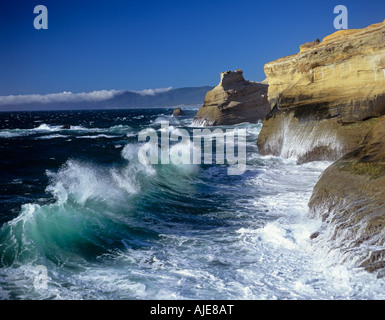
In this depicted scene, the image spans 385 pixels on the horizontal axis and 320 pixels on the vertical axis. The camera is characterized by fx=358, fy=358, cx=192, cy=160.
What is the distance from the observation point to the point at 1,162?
18844 mm

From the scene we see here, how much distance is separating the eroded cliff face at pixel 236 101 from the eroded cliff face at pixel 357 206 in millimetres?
35510

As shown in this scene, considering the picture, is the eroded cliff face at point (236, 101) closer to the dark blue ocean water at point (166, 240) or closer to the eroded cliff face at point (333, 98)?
the eroded cliff face at point (333, 98)

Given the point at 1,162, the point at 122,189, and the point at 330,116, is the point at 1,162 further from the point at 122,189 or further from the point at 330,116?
the point at 330,116

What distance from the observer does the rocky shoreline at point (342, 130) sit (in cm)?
641

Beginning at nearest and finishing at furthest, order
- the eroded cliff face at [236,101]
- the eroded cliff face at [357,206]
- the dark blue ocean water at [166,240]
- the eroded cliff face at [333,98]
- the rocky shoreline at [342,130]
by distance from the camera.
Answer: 1. the dark blue ocean water at [166,240]
2. the eroded cliff face at [357,206]
3. the rocky shoreline at [342,130]
4. the eroded cliff face at [333,98]
5. the eroded cliff face at [236,101]

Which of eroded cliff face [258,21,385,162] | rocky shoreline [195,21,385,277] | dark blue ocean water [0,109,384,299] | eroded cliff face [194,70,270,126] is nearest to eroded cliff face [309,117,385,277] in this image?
rocky shoreline [195,21,385,277]

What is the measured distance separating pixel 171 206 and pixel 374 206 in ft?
19.9

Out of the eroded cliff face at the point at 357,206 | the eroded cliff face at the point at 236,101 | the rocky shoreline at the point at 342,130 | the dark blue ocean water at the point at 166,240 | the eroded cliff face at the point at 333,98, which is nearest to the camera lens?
the dark blue ocean water at the point at 166,240

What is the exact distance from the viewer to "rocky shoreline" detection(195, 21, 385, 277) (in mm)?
6406

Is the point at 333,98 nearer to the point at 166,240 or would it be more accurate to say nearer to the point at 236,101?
the point at 166,240

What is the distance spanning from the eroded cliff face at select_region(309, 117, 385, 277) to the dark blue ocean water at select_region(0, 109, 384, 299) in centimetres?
30

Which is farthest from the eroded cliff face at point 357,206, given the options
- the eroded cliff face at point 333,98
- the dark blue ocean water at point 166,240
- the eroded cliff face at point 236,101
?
the eroded cliff face at point 236,101

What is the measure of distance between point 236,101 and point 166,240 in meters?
38.3

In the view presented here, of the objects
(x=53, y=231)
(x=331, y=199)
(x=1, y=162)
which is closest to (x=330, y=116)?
(x=331, y=199)
